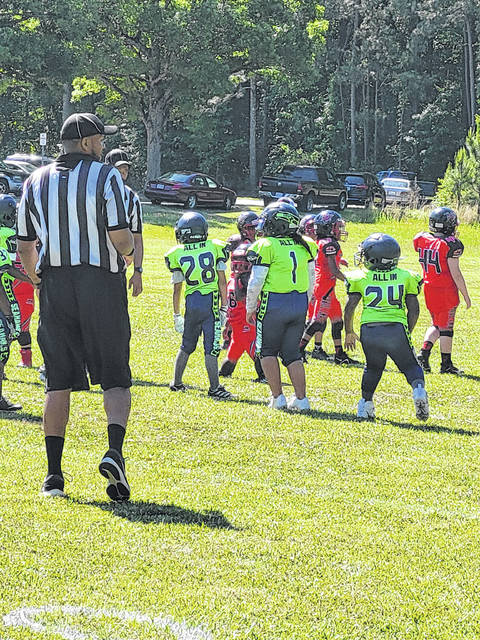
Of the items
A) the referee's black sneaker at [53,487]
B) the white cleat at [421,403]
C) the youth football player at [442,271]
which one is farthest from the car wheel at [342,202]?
the referee's black sneaker at [53,487]

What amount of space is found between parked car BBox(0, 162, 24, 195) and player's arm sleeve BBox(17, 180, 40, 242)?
31.6 m

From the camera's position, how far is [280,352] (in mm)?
9289

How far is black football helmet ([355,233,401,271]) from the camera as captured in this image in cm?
885

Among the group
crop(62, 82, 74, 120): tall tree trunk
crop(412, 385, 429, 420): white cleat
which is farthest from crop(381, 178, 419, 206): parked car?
crop(412, 385, 429, 420): white cleat

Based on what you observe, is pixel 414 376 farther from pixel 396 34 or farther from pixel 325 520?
pixel 396 34

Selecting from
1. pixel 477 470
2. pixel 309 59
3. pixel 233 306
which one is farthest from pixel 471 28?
pixel 477 470

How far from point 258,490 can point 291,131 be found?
55.3 m

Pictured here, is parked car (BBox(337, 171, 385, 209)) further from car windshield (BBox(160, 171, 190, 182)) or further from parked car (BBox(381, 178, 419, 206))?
car windshield (BBox(160, 171, 190, 182))

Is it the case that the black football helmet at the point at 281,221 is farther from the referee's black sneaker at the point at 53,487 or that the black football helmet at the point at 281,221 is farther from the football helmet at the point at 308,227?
the referee's black sneaker at the point at 53,487

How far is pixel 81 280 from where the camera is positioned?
18.8 ft

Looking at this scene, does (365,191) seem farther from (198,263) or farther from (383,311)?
(383,311)

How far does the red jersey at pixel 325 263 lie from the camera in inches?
473

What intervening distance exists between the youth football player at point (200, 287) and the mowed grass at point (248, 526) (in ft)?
1.15

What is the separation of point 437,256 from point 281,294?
10.4ft
